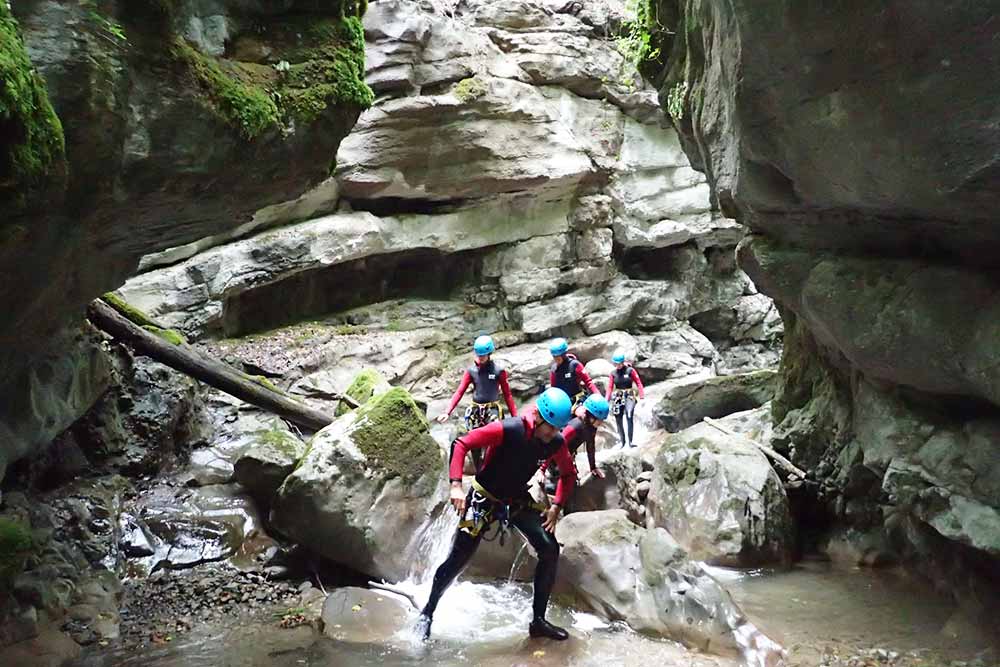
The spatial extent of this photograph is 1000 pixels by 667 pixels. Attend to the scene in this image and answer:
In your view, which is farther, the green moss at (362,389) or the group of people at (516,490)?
the green moss at (362,389)

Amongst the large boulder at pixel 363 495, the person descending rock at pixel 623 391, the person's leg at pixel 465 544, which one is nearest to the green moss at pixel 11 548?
the large boulder at pixel 363 495

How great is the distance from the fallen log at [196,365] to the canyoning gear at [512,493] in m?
6.34

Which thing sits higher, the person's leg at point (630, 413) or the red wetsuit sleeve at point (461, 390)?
the red wetsuit sleeve at point (461, 390)

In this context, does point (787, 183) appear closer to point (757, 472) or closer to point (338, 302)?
point (757, 472)

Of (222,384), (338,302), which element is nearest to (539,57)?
(338,302)

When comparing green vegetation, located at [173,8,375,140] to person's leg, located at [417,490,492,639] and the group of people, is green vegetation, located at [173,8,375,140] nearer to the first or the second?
the group of people

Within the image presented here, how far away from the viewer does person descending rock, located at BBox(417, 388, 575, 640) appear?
5562 millimetres

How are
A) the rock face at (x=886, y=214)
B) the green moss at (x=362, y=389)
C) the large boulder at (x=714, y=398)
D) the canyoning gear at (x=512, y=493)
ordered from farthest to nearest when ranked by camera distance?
the large boulder at (x=714, y=398), the green moss at (x=362, y=389), the canyoning gear at (x=512, y=493), the rock face at (x=886, y=214)

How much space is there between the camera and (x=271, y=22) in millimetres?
6348

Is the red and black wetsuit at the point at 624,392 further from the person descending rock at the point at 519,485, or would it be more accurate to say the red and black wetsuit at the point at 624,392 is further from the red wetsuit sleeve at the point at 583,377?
the person descending rock at the point at 519,485

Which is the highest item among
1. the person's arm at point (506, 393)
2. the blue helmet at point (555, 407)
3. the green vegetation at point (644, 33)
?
the green vegetation at point (644, 33)

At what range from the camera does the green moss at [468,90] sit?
18.7 m

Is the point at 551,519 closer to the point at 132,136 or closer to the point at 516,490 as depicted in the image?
the point at 516,490

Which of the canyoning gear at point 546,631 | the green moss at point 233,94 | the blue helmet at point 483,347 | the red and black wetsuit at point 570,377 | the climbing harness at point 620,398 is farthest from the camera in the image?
the climbing harness at point 620,398
